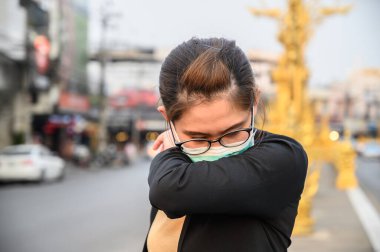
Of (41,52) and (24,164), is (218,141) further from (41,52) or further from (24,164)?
(41,52)

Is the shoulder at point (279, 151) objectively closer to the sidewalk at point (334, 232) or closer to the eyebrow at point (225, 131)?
the eyebrow at point (225, 131)

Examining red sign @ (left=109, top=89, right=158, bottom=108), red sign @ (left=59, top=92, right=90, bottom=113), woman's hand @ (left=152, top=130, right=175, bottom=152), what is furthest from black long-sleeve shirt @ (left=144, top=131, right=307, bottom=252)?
red sign @ (left=109, top=89, right=158, bottom=108)

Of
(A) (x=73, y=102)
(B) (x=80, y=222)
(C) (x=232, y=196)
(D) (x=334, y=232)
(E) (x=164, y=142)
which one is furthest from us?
(A) (x=73, y=102)

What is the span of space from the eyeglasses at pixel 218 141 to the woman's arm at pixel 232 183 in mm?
35

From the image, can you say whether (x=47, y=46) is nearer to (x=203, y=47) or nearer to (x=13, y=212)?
(x=13, y=212)

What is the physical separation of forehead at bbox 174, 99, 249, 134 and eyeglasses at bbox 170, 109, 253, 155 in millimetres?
27

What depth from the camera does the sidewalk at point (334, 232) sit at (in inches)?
257

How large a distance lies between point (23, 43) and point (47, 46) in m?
2.40

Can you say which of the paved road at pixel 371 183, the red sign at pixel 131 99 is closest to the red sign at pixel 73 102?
the paved road at pixel 371 183

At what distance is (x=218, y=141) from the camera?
142 cm

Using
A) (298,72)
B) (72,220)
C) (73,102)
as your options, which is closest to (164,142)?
(298,72)

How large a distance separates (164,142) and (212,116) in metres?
0.24

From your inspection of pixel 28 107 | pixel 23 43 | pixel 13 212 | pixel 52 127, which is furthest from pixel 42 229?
pixel 52 127

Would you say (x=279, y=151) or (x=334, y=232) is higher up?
(x=279, y=151)
